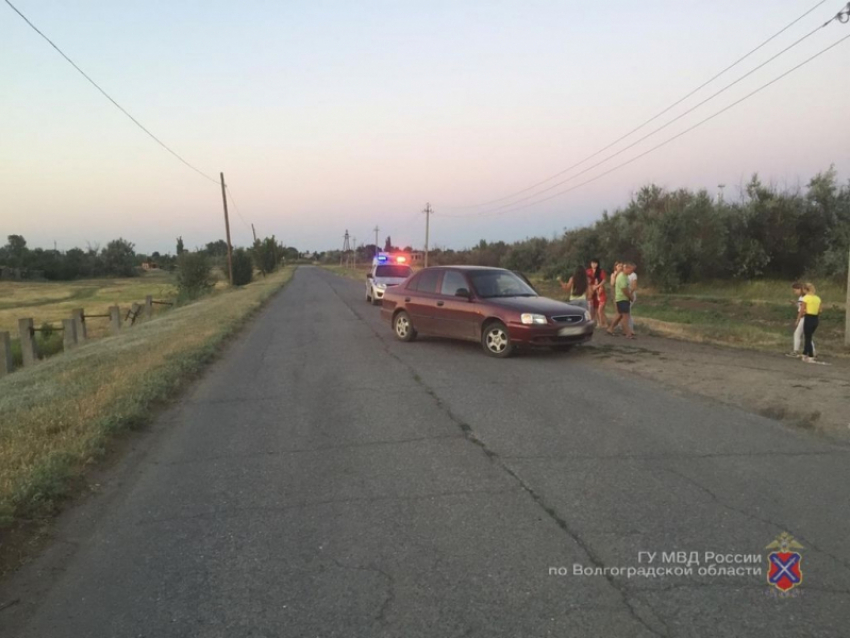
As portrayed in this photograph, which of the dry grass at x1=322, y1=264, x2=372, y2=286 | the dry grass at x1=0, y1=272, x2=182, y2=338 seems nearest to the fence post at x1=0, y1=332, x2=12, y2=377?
the dry grass at x1=0, y1=272, x2=182, y2=338

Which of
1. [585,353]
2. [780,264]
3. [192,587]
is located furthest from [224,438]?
[780,264]

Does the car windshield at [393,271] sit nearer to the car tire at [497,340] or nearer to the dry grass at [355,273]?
the car tire at [497,340]

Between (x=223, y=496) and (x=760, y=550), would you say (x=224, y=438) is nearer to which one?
(x=223, y=496)

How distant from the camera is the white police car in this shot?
2486 centimetres

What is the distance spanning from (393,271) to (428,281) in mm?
12788

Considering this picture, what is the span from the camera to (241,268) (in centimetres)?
6375

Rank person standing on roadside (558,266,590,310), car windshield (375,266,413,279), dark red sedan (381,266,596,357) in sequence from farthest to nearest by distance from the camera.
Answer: car windshield (375,266,413,279) < person standing on roadside (558,266,590,310) < dark red sedan (381,266,596,357)

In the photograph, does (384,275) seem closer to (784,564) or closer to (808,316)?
(808,316)

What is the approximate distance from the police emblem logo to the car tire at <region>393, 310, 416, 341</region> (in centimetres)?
983

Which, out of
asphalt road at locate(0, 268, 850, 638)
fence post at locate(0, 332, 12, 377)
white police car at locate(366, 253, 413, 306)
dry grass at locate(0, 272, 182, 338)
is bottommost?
dry grass at locate(0, 272, 182, 338)

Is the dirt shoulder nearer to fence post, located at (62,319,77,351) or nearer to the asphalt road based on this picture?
the asphalt road

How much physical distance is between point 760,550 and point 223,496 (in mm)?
3626

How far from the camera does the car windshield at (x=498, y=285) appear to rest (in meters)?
12.2

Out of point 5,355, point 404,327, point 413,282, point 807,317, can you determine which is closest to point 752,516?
point 807,317
